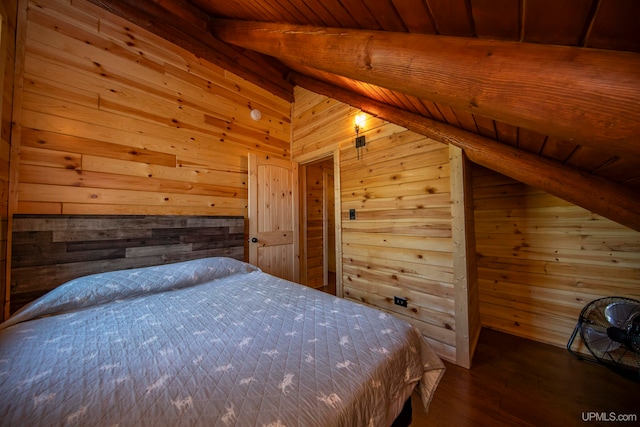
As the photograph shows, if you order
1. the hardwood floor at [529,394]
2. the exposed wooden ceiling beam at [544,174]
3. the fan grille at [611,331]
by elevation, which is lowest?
the hardwood floor at [529,394]

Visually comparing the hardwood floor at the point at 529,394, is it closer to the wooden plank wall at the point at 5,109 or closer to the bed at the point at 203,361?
the bed at the point at 203,361

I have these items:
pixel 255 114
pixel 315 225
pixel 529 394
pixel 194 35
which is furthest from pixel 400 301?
pixel 194 35

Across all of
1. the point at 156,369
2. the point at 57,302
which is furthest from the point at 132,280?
the point at 156,369

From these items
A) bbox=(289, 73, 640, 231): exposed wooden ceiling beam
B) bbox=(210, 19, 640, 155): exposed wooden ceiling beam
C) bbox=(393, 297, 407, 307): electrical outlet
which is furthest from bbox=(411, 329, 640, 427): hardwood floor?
bbox=(210, 19, 640, 155): exposed wooden ceiling beam

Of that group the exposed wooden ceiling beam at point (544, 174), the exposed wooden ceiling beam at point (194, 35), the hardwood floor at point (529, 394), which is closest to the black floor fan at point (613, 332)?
the hardwood floor at point (529, 394)

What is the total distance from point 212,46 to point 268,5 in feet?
5.31

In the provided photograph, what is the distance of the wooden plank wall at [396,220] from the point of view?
185 cm

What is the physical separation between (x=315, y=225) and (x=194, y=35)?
296cm

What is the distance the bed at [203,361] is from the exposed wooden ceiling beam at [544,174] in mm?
1223

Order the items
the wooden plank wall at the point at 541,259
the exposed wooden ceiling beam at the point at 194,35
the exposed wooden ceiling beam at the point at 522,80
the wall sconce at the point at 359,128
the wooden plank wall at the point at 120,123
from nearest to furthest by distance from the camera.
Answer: the exposed wooden ceiling beam at the point at 522,80 → the wooden plank wall at the point at 120,123 → the wooden plank wall at the point at 541,259 → the exposed wooden ceiling beam at the point at 194,35 → the wall sconce at the point at 359,128

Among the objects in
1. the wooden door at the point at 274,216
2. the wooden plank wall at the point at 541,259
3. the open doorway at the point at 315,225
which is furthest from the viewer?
the open doorway at the point at 315,225

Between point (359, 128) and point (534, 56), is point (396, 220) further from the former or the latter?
point (534, 56)

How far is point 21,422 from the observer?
0.56 metres

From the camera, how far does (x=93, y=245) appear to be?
1.70 metres
